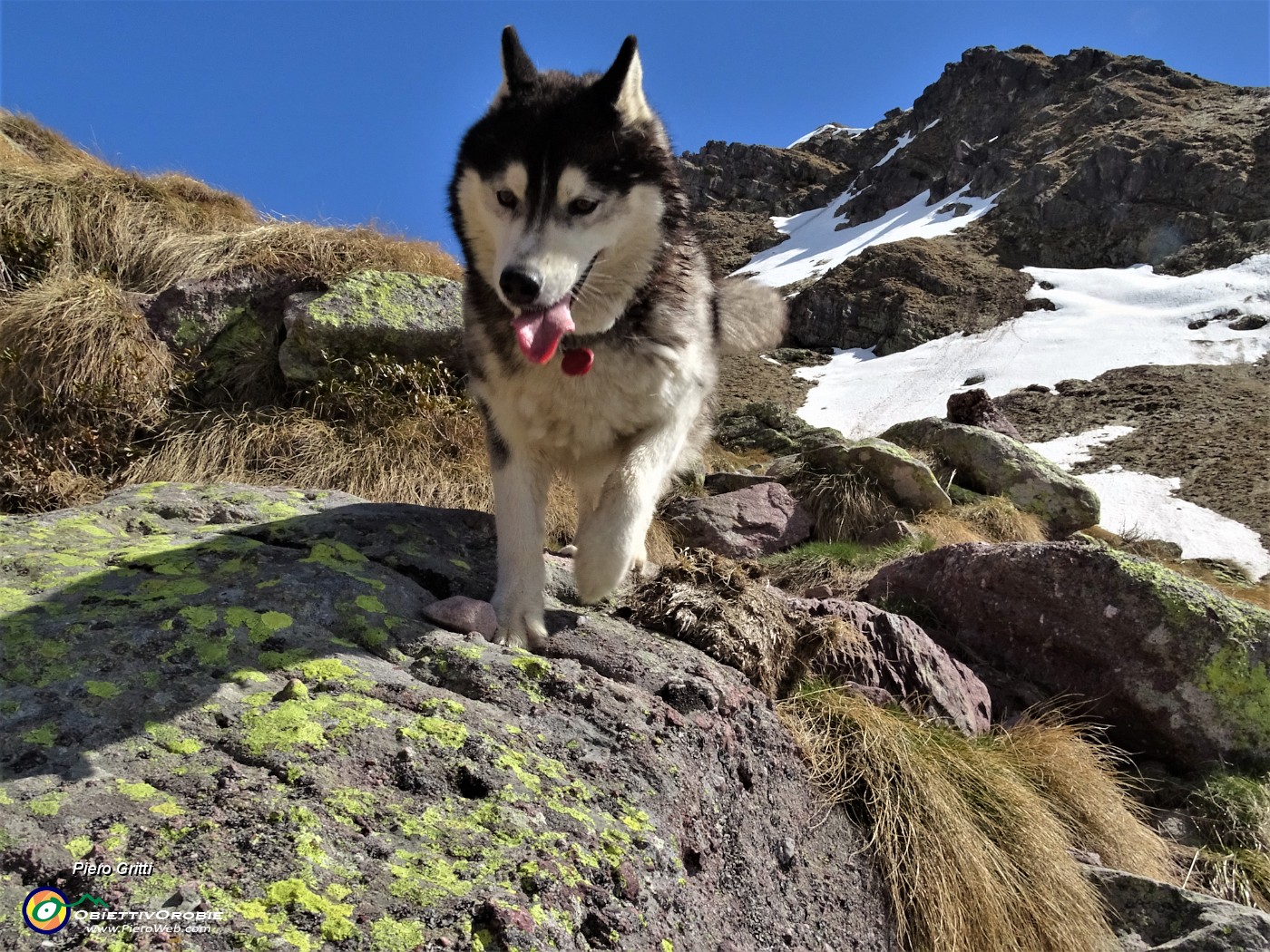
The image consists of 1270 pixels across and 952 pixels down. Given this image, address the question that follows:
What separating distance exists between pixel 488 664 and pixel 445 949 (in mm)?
1033

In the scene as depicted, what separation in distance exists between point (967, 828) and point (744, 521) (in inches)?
193

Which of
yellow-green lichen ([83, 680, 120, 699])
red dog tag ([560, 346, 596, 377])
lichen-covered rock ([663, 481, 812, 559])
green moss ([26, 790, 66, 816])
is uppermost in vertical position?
red dog tag ([560, 346, 596, 377])

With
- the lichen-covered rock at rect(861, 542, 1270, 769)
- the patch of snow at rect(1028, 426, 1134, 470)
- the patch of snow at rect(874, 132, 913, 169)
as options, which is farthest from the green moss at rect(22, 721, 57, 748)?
the patch of snow at rect(874, 132, 913, 169)

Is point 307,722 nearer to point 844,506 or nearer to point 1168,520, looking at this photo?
point 844,506

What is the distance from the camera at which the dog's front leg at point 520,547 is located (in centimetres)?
288

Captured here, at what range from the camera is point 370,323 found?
7012 mm

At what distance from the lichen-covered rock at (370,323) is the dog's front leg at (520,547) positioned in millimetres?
4077

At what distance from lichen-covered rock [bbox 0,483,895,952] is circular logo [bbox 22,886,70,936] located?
2cm

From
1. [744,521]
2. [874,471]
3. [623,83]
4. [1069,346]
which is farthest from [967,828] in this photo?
[1069,346]

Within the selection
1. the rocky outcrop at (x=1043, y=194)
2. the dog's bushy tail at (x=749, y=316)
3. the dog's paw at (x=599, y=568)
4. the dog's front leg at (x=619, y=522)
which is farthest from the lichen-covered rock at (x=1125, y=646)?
the rocky outcrop at (x=1043, y=194)

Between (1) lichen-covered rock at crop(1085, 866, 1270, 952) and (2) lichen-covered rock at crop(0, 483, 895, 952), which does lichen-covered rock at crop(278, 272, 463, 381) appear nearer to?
(2) lichen-covered rock at crop(0, 483, 895, 952)

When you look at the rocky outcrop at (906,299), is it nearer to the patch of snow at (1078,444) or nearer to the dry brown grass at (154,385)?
the patch of snow at (1078,444)

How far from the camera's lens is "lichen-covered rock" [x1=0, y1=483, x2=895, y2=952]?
1410mm

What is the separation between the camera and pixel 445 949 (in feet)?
4.56
